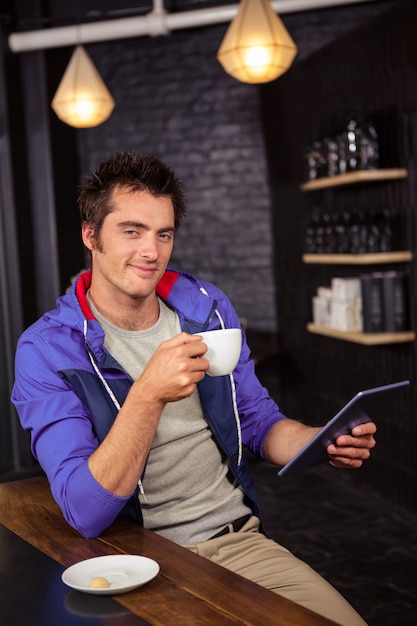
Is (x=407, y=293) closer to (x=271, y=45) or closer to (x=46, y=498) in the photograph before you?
(x=271, y=45)

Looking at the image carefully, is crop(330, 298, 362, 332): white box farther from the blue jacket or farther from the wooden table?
the wooden table

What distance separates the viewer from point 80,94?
16.8ft

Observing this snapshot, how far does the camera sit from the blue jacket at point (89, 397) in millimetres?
1590

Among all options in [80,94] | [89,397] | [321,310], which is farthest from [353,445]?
[80,94]

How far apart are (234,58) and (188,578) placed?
3316 millimetres

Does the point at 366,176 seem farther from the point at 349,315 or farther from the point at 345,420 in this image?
the point at 345,420

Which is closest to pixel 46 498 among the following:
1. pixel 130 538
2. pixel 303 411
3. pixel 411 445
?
pixel 130 538

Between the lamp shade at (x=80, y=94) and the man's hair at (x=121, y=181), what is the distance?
3.39 m

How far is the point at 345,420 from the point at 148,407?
38 centimetres

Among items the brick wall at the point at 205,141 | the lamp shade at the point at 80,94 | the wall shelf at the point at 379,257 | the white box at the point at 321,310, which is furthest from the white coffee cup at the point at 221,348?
the brick wall at the point at 205,141

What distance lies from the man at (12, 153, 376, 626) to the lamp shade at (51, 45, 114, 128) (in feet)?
10.9

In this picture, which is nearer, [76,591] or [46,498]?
[76,591]

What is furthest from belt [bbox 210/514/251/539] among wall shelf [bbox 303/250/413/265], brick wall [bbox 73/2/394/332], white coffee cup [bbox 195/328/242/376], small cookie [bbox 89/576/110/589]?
brick wall [bbox 73/2/394/332]

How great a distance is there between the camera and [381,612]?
318 centimetres
